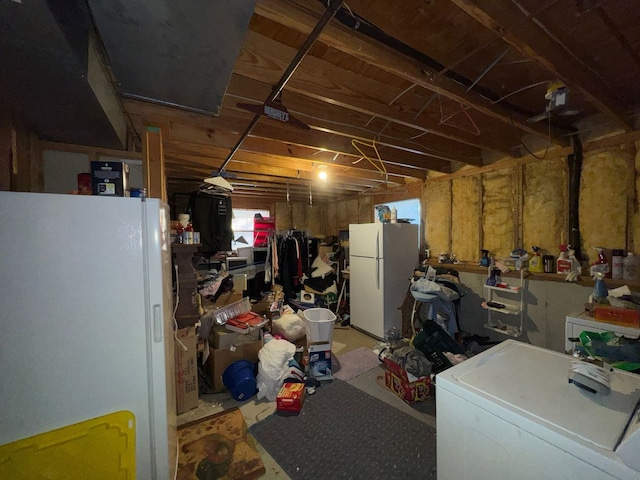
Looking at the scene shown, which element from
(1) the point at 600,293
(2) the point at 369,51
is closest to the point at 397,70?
(2) the point at 369,51

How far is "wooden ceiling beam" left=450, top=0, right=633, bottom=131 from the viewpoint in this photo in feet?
3.37

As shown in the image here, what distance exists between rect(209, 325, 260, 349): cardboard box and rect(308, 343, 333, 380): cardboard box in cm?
61

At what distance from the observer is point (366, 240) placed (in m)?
3.62

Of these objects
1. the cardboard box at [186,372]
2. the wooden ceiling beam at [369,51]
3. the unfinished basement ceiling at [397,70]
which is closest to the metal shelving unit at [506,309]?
the unfinished basement ceiling at [397,70]

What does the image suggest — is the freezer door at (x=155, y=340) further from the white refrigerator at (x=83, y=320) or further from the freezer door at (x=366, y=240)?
the freezer door at (x=366, y=240)

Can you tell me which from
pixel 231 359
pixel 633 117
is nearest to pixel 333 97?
pixel 231 359

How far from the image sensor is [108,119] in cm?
136

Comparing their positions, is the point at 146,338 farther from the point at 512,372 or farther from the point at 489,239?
the point at 489,239

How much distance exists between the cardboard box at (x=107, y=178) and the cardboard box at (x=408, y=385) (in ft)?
8.09

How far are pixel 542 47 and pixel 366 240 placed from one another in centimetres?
261

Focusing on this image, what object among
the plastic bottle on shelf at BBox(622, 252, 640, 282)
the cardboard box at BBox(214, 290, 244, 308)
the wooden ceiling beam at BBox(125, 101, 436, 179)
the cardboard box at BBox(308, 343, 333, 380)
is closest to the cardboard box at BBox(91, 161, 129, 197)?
the wooden ceiling beam at BBox(125, 101, 436, 179)

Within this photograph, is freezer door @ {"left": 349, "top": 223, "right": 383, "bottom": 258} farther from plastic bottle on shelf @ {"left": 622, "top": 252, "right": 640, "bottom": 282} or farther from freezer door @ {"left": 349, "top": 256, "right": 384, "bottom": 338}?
plastic bottle on shelf @ {"left": 622, "top": 252, "right": 640, "bottom": 282}

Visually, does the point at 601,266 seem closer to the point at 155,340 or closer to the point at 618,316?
the point at 618,316

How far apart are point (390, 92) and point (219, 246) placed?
283cm
